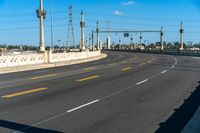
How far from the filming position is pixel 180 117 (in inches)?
348

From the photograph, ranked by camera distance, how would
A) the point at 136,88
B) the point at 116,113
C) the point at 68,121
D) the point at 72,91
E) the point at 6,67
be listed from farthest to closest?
the point at 6,67
the point at 136,88
the point at 72,91
the point at 116,113
the point at 68,121

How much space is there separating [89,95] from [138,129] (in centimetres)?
530

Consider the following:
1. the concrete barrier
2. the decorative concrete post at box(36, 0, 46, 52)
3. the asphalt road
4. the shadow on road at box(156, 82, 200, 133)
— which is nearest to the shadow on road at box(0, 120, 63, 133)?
the asphalt road

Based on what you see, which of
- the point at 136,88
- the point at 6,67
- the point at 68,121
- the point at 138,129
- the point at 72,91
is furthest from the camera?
the point at 6,67

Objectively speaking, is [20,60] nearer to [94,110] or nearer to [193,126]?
[94,110]

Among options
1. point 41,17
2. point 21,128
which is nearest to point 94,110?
point 21,128

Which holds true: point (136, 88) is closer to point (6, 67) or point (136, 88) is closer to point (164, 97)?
point (164, 97)

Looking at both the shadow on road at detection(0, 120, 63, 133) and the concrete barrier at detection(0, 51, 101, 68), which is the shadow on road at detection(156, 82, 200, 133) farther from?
the concrete barrier at detection(0, 51, 101, 68)

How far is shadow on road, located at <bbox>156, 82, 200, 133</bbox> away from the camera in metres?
7.55

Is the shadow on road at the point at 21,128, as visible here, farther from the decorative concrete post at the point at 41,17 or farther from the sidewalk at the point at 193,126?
the decorative concrete post at the point at 41,17

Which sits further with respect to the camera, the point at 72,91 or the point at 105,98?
the point at 72,91

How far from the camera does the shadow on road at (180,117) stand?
7551mm

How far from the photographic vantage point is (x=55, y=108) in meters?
9.96

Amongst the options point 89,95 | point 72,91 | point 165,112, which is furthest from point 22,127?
point 72,91
